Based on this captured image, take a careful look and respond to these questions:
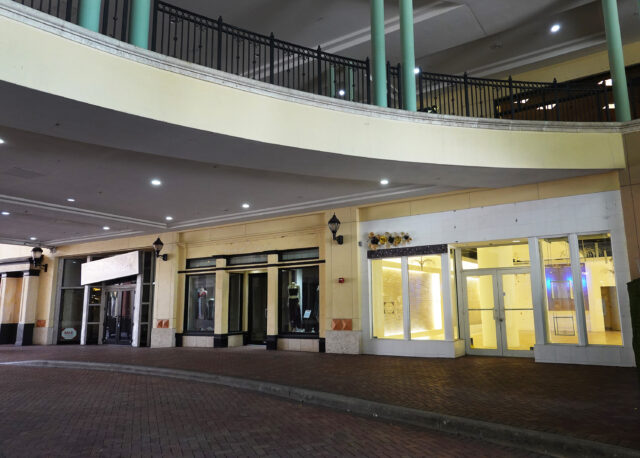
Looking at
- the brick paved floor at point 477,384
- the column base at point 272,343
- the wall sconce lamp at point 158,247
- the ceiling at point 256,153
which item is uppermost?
the ceiling at point 256,153

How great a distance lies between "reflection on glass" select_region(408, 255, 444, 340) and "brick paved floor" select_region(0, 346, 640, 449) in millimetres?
960

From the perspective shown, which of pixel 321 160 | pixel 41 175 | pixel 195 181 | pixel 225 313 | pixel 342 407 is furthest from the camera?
pixel 225 313

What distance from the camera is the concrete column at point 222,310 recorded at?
16.3m

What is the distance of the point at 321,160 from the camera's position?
8.97m

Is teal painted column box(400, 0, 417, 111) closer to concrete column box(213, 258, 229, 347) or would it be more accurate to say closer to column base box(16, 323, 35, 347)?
concrete column box(213, 258, 229, 347)

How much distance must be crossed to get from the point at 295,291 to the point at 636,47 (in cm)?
1195

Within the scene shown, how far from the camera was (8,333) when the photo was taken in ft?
72.9

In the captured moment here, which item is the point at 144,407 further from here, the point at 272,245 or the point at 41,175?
the point at 272,245

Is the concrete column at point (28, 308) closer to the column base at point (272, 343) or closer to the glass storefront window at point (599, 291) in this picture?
the column base at point (272, 343)

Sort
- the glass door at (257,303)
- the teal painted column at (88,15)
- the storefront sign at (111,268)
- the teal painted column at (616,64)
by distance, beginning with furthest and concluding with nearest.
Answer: the storefront sign at (111,268) → the glass door at (257,303) → the teal painted column at (616,64) → the teal painted column at (88,15)

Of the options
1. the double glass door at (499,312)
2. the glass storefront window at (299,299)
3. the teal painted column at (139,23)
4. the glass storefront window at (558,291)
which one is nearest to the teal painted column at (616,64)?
the glass storefront window at (558,291)

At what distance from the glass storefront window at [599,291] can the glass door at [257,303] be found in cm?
1025

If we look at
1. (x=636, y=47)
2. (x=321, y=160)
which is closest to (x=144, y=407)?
(x=321, y=160)

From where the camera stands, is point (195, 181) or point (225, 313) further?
point (225, 313)
